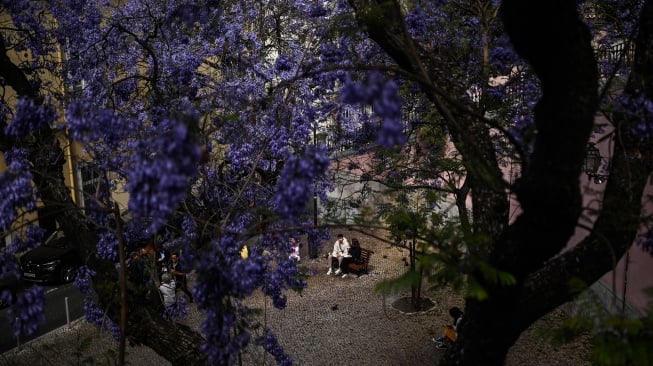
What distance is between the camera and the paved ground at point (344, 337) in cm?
943

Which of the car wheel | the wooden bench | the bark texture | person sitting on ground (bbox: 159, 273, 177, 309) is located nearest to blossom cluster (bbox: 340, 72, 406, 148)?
the bark texture

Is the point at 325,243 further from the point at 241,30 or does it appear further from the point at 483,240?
the point at 483,240

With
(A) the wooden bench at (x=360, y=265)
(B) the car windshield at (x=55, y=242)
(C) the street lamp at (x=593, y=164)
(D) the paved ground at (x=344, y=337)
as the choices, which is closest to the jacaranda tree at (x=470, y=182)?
(C) the street lamp at (x=593, y=164)

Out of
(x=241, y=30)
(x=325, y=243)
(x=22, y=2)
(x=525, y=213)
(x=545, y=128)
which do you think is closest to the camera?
(x=545, y=128)

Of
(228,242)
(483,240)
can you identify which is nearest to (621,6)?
(483,240)

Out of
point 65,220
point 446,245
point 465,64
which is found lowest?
point 65,220

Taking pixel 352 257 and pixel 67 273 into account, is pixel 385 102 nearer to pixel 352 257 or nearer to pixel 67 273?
pixel 352 257

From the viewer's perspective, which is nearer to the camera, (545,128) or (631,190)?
(545,128)

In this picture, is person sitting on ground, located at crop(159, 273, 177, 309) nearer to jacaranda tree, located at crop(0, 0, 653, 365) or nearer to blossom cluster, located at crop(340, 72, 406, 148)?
jacaranda tree, located at crop(0, 0, 653, 365)

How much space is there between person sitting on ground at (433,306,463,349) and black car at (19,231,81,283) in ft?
30.9

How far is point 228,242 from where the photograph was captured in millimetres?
5203

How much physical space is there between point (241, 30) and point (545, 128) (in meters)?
10.6

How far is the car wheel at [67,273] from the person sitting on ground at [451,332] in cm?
958

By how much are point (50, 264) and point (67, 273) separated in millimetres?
493
